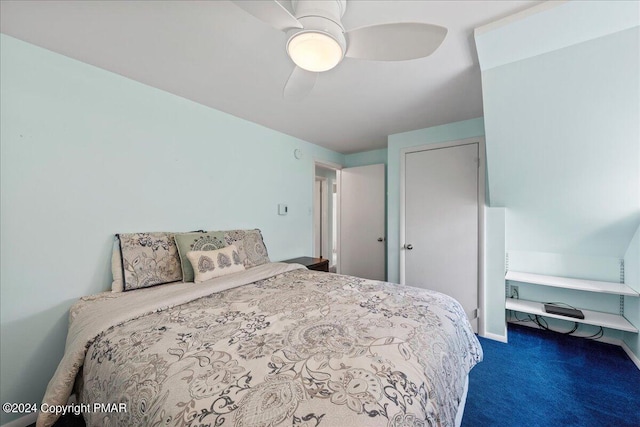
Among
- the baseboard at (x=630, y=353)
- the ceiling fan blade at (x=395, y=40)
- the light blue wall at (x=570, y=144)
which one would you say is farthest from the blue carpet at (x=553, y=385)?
the ceiling fan blade at (x=395, y=40)

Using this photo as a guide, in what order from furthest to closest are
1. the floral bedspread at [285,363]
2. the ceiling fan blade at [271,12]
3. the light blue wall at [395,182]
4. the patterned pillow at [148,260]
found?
1. the light blue wall at [395,182]
2. the patterned pillow at [148,260]
3. the ceiling fan blade at [271,12]
4. the floral bedspread at [285,363]

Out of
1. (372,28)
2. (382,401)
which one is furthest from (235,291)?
(372,28)

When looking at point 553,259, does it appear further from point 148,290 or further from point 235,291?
point 148,290

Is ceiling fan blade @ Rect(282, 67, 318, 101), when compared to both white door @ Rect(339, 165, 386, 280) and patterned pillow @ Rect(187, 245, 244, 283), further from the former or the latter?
white door @ Rect(339, 165, 386, 280)

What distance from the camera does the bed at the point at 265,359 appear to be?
2.25ft

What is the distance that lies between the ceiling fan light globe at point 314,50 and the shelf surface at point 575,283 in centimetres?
277

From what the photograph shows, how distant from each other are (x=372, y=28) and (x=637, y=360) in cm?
329

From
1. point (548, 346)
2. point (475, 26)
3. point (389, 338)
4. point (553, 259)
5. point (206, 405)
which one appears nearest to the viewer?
point (206, 405)

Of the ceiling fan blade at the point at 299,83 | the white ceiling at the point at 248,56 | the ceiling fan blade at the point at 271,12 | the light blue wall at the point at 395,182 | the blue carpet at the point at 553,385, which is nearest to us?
the ceiling fan blade at the point at 271,12

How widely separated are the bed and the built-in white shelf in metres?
1.56

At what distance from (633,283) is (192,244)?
3.87m

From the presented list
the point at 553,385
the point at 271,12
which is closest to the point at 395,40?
the point at 271,12

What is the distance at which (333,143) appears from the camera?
3.68 m

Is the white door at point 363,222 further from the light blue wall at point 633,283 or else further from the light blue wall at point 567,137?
the light blue wall at point 633,283
